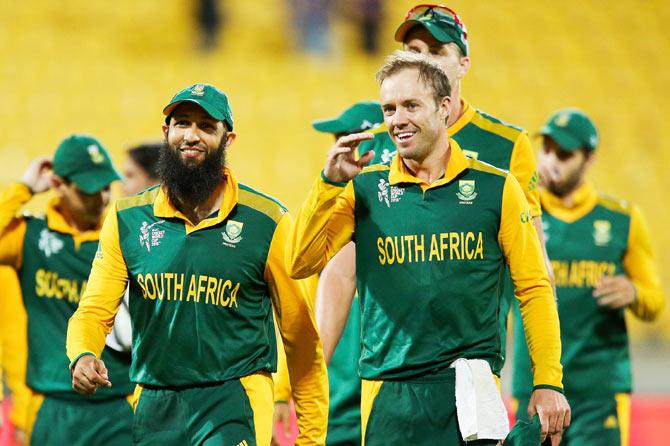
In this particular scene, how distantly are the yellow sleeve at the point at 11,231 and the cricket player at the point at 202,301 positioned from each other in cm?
150

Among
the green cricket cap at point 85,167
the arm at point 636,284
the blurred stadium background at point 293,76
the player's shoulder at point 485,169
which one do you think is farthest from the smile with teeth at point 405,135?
the blurred stadium background at point 293,76

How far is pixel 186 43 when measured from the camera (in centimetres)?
1548

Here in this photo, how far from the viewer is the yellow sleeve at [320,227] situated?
3.59 m

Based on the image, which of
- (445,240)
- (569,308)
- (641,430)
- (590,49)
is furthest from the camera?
(590,49)

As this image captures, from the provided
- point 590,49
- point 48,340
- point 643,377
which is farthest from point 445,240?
point 590,49

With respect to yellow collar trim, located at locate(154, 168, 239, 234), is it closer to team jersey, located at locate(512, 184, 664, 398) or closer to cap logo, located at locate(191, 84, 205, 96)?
cap logo, located at locate(191, 84, 205, 96)

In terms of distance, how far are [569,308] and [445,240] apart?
8.04ft

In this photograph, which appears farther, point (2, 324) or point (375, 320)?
point (2, 324)

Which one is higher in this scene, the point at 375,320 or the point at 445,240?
the point at 445,240

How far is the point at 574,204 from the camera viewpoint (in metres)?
6.23

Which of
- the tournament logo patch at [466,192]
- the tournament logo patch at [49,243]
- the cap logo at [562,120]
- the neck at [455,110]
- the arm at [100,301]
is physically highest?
the cap logo at [562,120]

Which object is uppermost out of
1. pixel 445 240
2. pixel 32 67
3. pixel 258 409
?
pixel 32 67

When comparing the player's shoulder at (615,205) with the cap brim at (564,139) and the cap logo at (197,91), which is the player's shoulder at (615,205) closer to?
the cap brim at (564,139)

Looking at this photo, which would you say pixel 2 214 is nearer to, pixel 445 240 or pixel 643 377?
pixel 445 240
